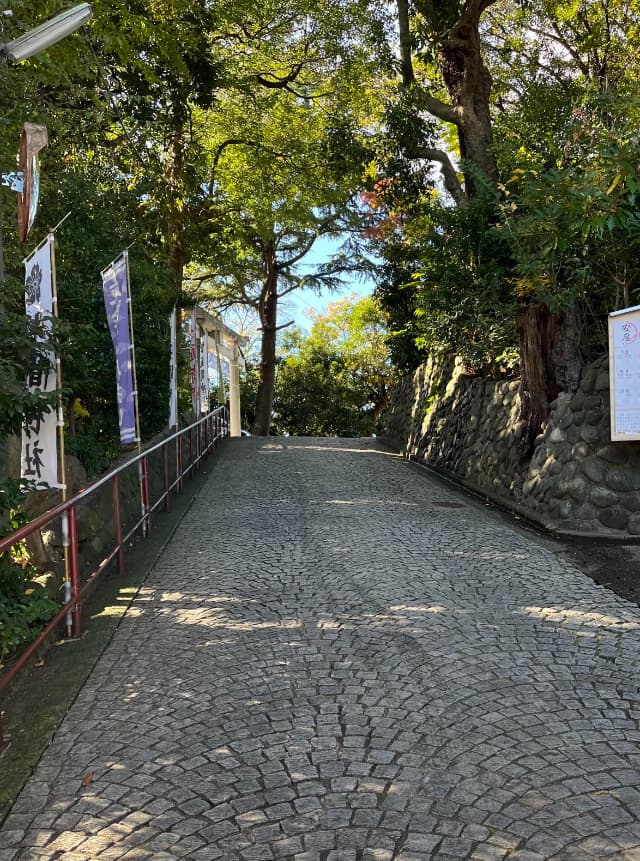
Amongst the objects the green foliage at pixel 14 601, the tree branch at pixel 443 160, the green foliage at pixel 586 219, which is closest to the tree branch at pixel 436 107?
the tree branch at pixel 443 160

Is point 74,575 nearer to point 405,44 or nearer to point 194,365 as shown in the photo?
point 194,365

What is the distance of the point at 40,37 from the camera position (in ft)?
15.6

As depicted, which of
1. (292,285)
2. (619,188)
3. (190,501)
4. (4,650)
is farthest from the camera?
(292,285)

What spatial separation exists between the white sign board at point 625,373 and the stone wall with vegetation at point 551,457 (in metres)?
0.58

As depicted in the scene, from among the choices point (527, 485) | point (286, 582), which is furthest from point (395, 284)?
point (286, 582)

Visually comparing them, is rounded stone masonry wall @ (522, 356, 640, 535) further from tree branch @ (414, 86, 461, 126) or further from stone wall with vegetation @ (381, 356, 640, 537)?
tree branch @ (414, 86, 461, 126)

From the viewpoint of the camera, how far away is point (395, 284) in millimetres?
17703

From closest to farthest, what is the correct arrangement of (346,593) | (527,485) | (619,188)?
1. (346,593)
2. (619,188)
3. (527,485)

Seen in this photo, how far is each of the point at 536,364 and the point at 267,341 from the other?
59.4 ft

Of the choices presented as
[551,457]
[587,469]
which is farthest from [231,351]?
[587,469]

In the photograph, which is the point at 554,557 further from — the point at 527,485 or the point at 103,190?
the point at 103,190

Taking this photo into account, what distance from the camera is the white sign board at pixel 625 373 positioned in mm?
6930

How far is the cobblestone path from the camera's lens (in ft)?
8.71

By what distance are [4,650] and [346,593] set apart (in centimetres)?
264
